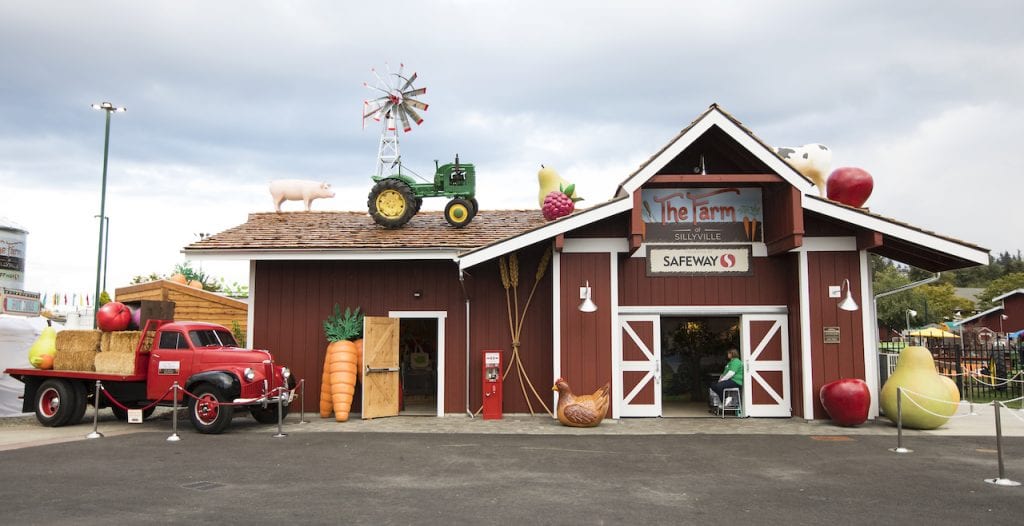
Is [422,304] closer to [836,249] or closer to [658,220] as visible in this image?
[658,220]

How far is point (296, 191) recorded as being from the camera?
656 inches

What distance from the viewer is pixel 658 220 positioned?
530 inches

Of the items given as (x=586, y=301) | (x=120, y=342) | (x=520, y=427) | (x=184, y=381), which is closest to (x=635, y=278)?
(x=586, y=301)

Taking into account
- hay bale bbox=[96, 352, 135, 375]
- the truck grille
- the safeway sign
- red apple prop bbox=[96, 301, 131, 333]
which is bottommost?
the truck grille

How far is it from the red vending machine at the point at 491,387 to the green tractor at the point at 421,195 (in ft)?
11.4

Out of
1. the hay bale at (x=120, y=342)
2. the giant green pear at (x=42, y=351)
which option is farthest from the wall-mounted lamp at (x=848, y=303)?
the giant green pear at (x=42, y=351)

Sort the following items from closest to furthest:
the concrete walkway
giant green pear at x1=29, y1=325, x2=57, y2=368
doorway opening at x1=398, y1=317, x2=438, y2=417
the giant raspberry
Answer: the concrete walkway → giant green pear at x1=29, y1=325, x2=57, y2=368 → the giant raspberry → doorway opening at x1=398, y1=317, x2=438, y2=417

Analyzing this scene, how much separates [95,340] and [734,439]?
11.2 meters

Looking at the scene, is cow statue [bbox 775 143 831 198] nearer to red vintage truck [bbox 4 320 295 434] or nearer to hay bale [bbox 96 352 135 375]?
red vintage truck [bbox 4 320 295 434]

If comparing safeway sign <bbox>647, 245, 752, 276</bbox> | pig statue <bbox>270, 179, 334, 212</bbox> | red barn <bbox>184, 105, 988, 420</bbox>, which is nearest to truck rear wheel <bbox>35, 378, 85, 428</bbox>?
red barn <bbox>184, 105, 988, 420</bbox>

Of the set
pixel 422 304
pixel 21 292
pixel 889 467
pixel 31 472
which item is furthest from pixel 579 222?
pixel 21 292

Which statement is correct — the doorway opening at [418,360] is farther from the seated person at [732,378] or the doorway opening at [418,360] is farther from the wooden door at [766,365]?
the wooden door at [766,365]

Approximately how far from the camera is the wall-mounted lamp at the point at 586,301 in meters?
12.5

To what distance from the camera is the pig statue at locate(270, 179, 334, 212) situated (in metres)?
16.6
